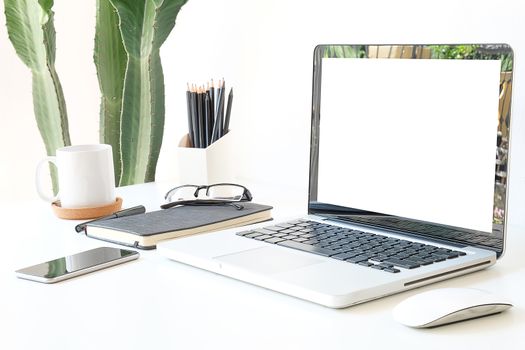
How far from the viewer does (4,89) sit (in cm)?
217

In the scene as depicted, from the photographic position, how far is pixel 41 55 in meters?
1.77

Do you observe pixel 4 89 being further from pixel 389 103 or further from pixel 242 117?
pixel 389 103

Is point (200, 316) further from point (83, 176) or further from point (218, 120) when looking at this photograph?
point (218, 120)

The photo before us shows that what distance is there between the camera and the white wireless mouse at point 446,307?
0.77m

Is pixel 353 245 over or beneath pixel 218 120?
beneath

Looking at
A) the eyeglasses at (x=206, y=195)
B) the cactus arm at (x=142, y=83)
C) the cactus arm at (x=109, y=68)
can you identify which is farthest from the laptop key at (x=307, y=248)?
the cactus arm at (x=109, y=68)

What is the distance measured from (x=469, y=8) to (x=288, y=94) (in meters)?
0.45

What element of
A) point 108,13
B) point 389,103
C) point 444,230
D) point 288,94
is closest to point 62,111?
point 108,13

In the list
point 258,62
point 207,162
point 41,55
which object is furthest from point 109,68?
point 207,162

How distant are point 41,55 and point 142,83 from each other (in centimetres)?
25

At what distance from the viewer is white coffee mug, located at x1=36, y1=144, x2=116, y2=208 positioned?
1312mm

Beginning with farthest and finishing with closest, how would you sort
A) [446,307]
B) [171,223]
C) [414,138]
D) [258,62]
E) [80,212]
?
[258,62]
[80,212]
[171,223]
[414,138]
[446,307]

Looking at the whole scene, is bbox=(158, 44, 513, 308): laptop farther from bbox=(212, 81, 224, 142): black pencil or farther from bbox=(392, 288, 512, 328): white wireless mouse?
bbox=(212, 81, 224, 142): black pencil

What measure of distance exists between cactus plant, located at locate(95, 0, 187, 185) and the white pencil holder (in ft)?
0.92
